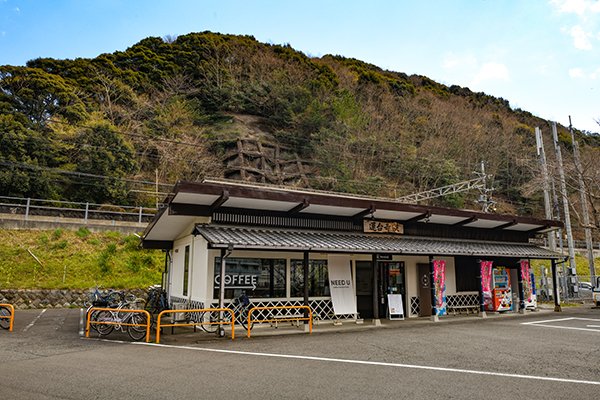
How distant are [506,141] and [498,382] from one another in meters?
45.2

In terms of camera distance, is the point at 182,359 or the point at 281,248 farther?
the point at 281,248

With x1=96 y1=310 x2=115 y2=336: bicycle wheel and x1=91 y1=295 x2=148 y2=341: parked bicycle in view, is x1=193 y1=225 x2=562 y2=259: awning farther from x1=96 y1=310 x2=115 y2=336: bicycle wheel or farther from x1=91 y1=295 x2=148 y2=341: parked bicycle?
x1=96 y1=310 x2=115 y2=336: bicycle wheel

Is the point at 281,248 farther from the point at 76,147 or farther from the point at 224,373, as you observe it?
the point at 76,147

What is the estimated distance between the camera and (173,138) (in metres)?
35.0

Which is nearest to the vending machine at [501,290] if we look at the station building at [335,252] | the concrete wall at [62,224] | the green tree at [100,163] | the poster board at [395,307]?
the station building at [335,252]

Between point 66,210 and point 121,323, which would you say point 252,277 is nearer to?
point 121,323

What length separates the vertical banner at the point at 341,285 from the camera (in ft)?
39.8

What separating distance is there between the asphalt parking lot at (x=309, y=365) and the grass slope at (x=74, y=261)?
772cm

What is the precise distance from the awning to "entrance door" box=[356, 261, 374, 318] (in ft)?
3.64

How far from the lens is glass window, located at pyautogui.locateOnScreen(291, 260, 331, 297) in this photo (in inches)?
476

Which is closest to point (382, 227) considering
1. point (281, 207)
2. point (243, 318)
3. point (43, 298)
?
point (281, 207)

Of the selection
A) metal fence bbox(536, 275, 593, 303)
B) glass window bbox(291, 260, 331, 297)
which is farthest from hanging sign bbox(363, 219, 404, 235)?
metal fence bbox(536, 275, 593, 303)

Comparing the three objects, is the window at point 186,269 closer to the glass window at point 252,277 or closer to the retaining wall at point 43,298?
the glass window at point 252,277

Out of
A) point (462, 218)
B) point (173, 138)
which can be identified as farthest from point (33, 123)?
point (462, 218)
